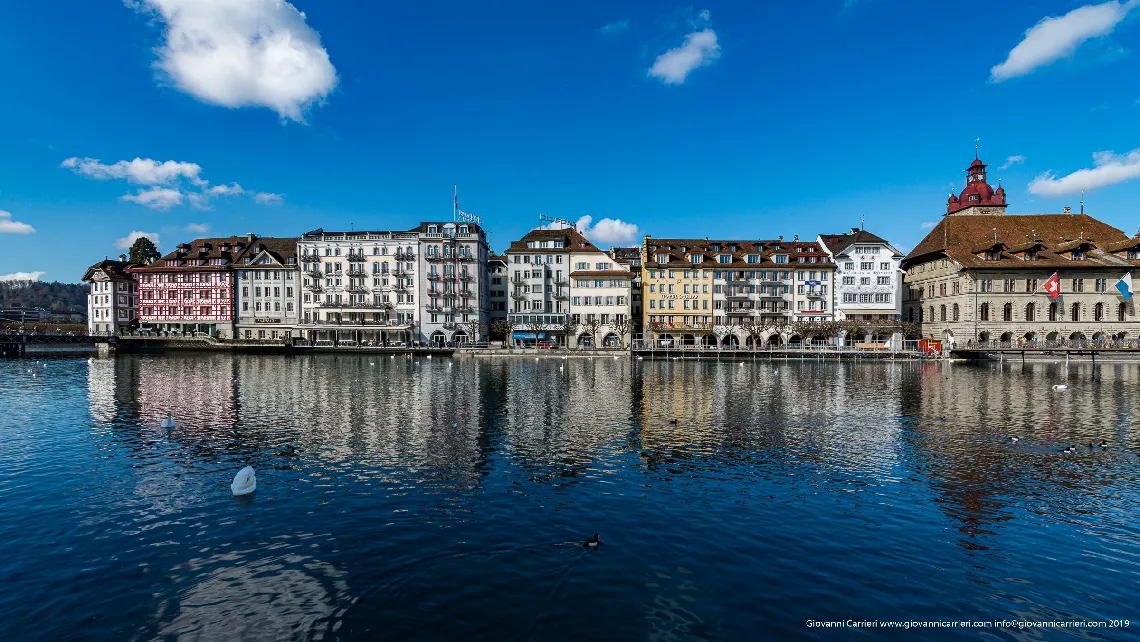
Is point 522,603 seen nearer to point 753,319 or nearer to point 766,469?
point 766,469

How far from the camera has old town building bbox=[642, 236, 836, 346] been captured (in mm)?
104312

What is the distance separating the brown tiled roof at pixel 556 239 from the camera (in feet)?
353

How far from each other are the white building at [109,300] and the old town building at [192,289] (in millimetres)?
8607

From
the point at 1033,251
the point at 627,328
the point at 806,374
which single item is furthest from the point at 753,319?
the point at 1033,251

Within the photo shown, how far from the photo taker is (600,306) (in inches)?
4146

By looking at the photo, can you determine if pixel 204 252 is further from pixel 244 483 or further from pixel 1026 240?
pixel 1026 240

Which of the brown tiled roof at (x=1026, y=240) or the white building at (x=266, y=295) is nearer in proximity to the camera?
the brown tiled roof at (x=1026, y=240)

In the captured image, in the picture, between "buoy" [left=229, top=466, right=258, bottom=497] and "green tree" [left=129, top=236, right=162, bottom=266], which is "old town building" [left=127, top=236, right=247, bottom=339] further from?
"buoy" [left=229, top=466, right=258, bottom=497]

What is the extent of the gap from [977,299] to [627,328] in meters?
63.1

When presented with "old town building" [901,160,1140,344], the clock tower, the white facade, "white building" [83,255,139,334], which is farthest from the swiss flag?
"white building" [83,255,139,334]

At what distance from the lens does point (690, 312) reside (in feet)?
345

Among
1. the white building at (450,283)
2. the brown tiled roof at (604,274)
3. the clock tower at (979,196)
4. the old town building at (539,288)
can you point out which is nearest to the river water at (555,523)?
the brown tiled roof at (604,274)

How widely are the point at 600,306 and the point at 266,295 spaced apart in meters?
73.6

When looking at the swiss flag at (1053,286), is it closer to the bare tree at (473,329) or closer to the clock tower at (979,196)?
the clock tower at (979,196)
